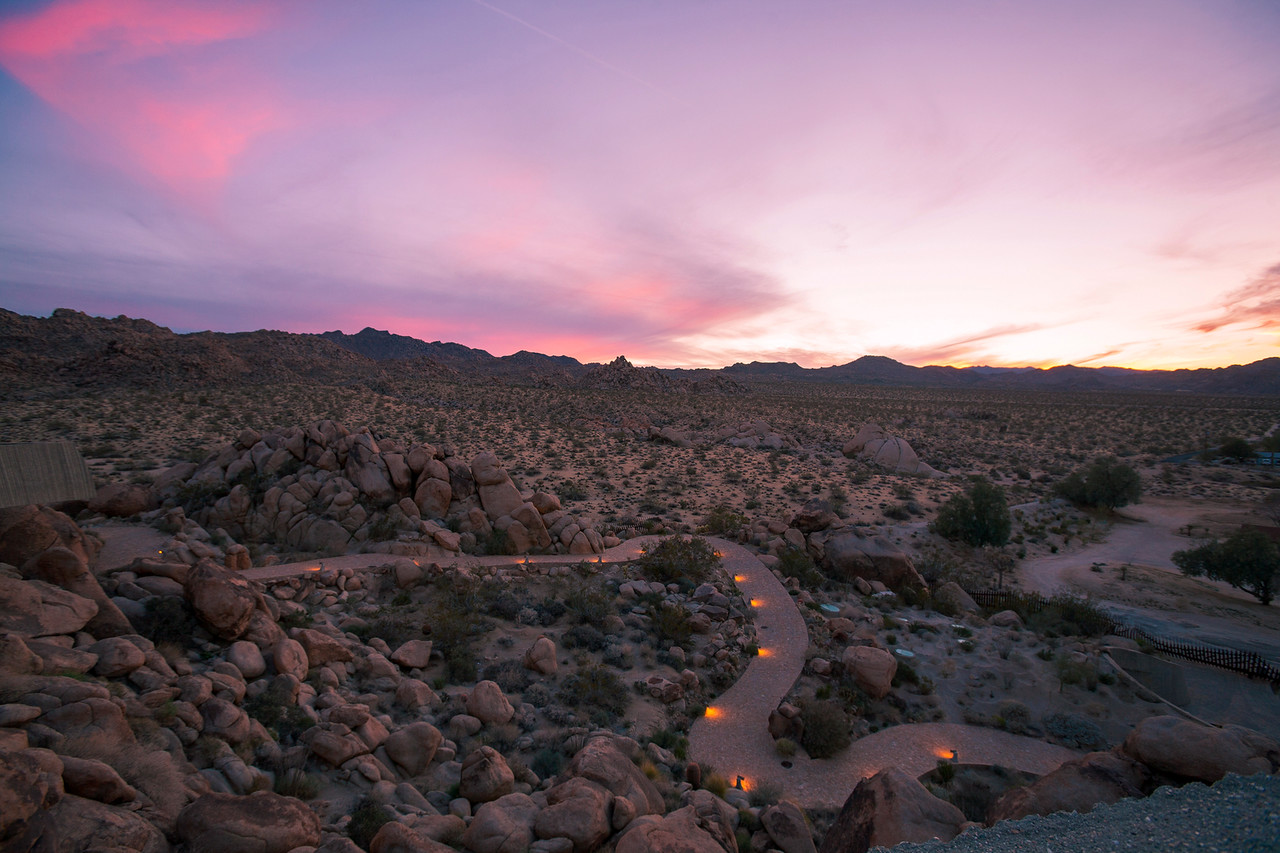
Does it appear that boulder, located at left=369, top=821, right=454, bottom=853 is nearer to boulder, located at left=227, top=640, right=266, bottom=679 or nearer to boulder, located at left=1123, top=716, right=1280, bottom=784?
boulder, located at left=227, top=640, right=266, bottom=679

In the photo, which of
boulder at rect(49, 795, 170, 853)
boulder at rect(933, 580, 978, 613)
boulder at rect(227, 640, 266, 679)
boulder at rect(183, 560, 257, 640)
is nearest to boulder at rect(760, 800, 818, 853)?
boulder at rect(49, 795, 170, 853)

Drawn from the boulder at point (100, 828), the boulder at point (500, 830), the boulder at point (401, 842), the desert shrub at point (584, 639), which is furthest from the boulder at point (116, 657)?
the desert shrub at point (584, 639)

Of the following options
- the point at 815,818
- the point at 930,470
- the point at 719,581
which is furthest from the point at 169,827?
the point at 930,470

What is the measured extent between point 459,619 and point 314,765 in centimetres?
532

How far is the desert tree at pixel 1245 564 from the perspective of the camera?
1638 cm

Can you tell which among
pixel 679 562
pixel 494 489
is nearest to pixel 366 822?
pixel 679 562

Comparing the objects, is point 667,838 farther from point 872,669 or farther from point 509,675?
point 872,669

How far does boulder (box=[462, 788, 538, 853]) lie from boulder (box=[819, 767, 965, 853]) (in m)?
4.39

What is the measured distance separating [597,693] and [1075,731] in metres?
10.2

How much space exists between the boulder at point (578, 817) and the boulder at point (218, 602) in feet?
22.4

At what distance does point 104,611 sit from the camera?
8164mm

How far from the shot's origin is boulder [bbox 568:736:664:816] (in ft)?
24.3

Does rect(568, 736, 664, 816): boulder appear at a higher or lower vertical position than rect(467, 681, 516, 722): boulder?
higher

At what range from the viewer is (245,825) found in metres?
5.15
